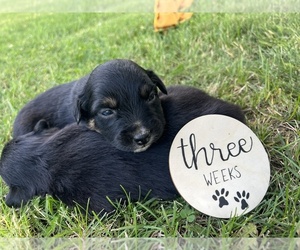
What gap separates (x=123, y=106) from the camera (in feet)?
9.07

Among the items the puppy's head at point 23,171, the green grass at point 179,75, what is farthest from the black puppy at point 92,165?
the green grass at point 179,75

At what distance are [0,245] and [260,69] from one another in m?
2.55

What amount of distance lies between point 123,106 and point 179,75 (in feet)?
4.97

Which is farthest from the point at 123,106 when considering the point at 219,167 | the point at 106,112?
the point at 219,167

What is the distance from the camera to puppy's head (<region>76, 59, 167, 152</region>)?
104 inches

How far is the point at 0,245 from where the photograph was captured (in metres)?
2.17

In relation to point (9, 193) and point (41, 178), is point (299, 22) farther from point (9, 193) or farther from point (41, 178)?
point (9, 193)

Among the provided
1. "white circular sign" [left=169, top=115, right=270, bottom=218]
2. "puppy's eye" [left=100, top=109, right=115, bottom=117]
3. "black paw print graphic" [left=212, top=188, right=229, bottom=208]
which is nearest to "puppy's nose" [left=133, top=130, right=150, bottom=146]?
"white circular sign" [left=169, top=115, right=270, bottom=218]

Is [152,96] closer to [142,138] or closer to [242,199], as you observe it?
[142,138]

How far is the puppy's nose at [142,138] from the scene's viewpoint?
2596mm

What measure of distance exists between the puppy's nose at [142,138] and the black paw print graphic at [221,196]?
52 cm

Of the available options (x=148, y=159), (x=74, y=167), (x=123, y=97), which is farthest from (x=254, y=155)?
(x=74, y=167)

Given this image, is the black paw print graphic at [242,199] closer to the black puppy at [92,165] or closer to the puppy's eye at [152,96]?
the black puppy at [92,165]

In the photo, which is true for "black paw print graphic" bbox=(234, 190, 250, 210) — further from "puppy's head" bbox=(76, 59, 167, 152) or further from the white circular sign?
"puppy's head" bbox=(76, 59, 167, 152)
